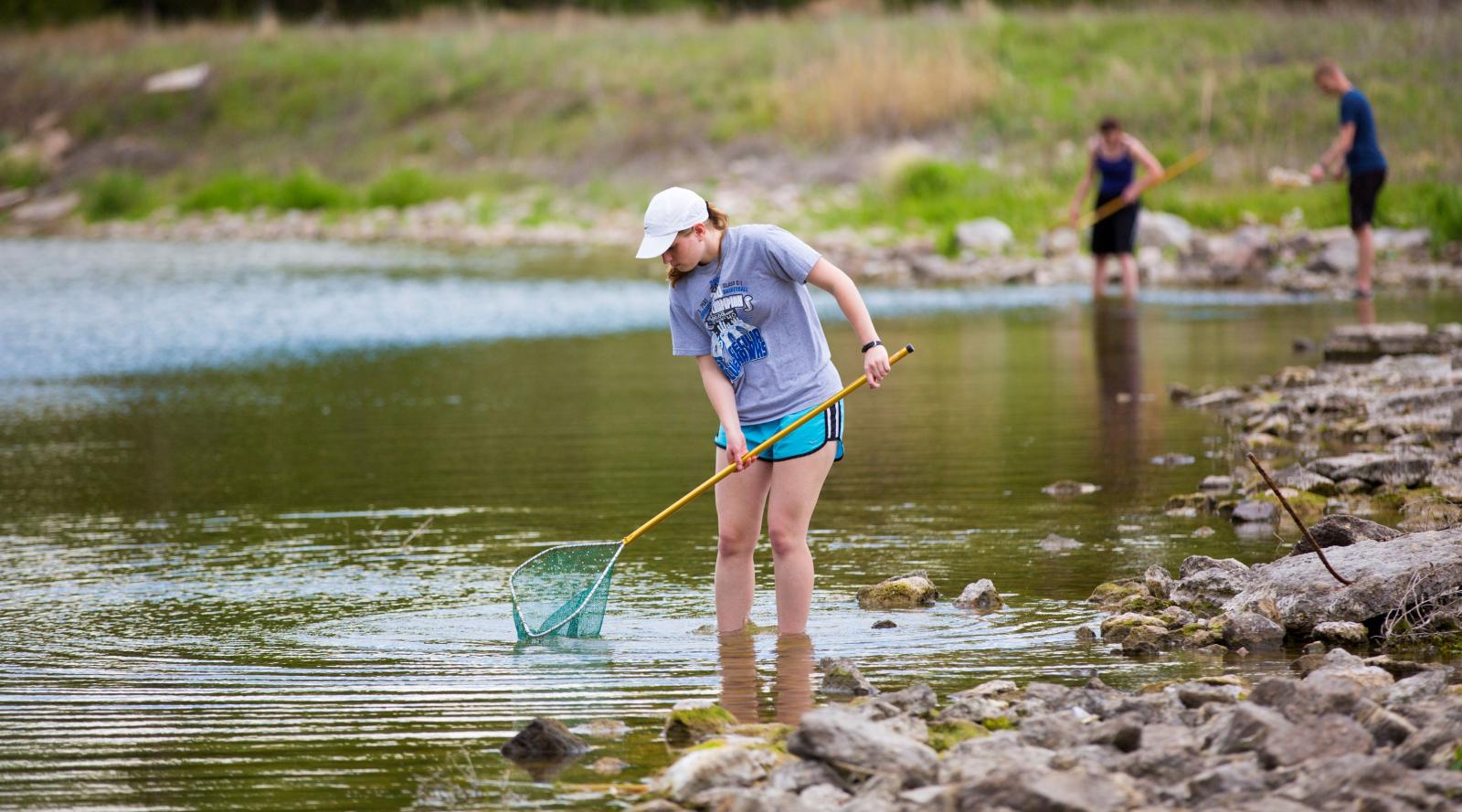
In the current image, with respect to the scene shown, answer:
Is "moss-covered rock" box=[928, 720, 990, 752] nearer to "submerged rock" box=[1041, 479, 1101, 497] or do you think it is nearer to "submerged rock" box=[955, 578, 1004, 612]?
"submerged rock" box=[955, 578, 1004, 612]

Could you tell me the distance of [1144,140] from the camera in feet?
91.6

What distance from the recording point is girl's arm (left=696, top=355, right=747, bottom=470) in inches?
237

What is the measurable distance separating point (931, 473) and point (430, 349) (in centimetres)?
817

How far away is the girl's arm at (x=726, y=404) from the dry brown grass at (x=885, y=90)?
1063 inches

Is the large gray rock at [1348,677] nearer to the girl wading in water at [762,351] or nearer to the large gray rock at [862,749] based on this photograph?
the large gray rock at [862,749]

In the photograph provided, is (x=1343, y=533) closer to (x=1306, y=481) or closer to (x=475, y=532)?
(x=1306, y=481)

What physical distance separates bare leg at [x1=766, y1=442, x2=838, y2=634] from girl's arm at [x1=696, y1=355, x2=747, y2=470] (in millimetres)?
173

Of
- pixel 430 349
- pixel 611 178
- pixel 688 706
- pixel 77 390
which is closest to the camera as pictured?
pixel 688 706

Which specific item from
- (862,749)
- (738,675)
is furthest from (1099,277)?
(862,749)

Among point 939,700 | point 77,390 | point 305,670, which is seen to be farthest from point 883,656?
point 77,390

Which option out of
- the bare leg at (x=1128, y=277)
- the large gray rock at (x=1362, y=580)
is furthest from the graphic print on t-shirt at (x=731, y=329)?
the bare leg at (x=1128, y=277)

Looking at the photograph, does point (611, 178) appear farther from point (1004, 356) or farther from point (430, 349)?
point (1004, 356)

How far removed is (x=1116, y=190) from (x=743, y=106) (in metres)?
21.3

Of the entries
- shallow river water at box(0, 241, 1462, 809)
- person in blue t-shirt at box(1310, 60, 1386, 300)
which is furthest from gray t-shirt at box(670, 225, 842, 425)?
person in blue t-shirt at box(1310, 60, 1386, 300)
